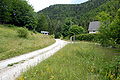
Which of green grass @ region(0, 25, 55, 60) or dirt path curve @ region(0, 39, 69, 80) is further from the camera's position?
green grass @ region(0, 25, 55, 60)

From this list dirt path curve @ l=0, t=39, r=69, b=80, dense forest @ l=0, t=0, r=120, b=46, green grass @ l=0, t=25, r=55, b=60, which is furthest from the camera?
green grass @ l=0, t=25, r=55, b=60

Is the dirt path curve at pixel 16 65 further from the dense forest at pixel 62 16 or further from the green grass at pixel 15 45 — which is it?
the dense forest at pixel 62 16

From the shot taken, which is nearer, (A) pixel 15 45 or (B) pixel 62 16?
(A) pixel 15 45

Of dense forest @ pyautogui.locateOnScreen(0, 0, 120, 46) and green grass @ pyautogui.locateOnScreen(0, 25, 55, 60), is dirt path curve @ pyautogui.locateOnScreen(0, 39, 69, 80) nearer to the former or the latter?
green grass @ pyautogui.locateOnScreen(0, 25, 55, 60)

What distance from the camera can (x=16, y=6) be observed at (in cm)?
4762

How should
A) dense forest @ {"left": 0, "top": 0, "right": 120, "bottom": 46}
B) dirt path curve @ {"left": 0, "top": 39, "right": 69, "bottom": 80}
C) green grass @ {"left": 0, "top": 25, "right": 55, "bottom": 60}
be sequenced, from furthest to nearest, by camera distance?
green grass @ {"left": 0, "top": 25, "right": 55, "bottom": 60} < dense forest @ {"left": 0, "top": 0, "right": 120, "bottom": 46} < dirt path curve @ {"left": 0, "top": 39, "right": 69, "bottom": 80}

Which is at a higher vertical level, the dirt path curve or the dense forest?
the dense forest

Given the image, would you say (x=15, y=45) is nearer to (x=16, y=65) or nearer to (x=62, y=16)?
(x=16, y=65)

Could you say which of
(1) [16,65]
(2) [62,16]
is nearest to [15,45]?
(1) [16,65]

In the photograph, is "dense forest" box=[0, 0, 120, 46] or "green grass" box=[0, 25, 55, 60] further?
"green grass" box=[0, 25, 55, 60]

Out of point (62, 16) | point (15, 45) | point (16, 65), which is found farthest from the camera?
point (62, 16)

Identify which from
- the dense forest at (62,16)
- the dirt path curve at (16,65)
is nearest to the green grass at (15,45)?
the dirt path curve at (16,65)

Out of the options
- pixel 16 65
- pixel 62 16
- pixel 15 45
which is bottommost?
pixel 16 65

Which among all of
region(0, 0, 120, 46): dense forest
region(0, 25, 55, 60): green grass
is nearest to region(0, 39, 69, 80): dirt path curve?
region(0, 25, 55, 60): green grass
